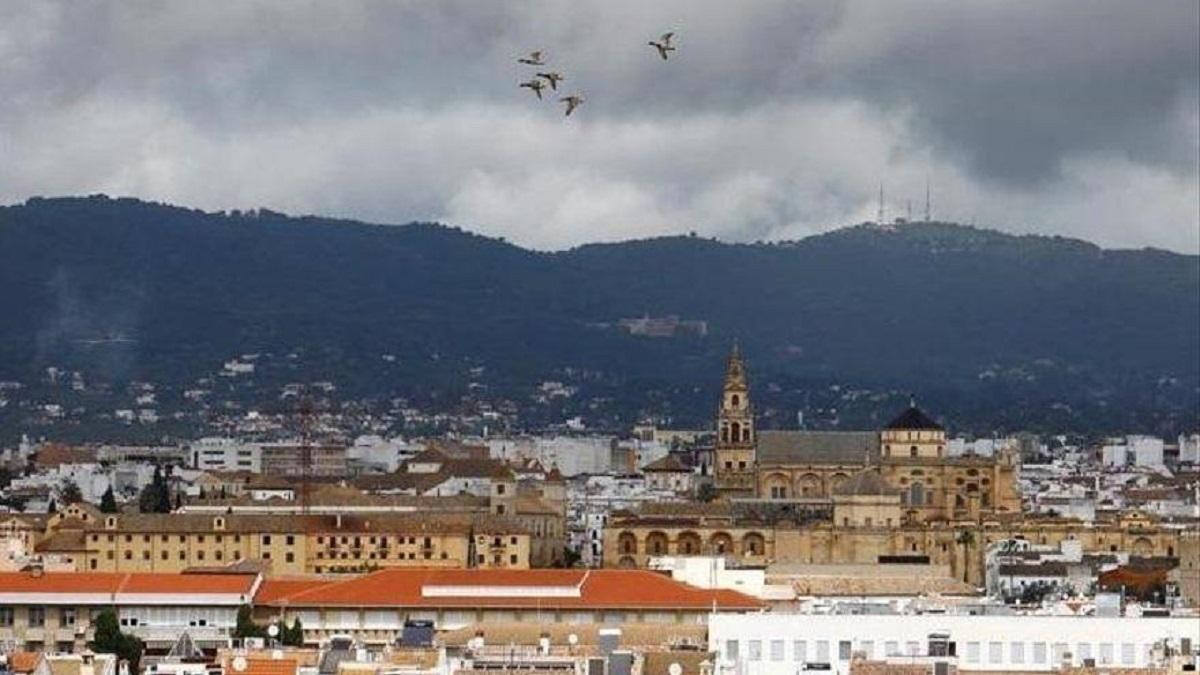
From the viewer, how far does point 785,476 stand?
487ft

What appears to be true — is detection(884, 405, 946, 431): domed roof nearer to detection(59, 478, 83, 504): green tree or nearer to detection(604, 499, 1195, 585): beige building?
detection(604, 499, 1195, 585): beige building

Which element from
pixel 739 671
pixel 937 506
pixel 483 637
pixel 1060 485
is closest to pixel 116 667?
pixel 483 637

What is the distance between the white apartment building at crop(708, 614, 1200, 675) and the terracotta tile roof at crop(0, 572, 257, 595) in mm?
32999

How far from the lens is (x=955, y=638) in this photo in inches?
2056

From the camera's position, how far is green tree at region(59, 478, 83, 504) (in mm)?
154350

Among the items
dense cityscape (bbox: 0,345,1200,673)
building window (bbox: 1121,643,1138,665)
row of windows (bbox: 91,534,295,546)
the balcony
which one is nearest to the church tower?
dense cityscape (bbox: 0,345,1200,673)

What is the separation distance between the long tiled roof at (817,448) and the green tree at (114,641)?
68817 millimetres

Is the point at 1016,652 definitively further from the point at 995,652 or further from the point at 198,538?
the point at 198,538

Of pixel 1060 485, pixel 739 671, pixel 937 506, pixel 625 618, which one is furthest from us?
pixel 1060 485

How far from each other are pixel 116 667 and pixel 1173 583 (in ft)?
151

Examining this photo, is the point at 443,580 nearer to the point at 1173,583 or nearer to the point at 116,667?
the point at 1173,583

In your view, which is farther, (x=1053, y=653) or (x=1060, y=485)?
(x=1060, y=485)

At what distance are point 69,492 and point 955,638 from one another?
11274 centimetres

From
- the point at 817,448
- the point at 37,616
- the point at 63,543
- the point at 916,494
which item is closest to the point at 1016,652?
the point at 37,616
